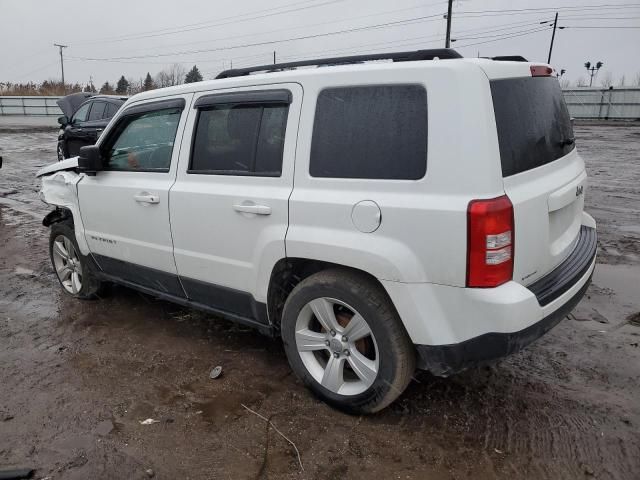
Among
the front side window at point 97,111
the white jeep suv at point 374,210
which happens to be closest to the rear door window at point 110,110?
the front side window at point 97,111

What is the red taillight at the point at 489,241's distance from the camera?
2.35 metres

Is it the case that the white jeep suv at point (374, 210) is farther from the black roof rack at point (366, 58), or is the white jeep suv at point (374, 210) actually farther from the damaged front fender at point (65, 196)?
the damaged front fender at point (65, 196)

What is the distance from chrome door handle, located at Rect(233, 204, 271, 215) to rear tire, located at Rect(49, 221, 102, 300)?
2201mm

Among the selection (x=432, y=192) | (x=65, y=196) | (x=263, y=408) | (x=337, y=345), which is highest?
(x=432, y=192)

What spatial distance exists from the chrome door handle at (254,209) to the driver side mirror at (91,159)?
1.63m

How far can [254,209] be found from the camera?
10.1 feet

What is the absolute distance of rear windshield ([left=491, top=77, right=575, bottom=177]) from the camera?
98.7 inches

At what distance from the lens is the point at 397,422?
2963 mm

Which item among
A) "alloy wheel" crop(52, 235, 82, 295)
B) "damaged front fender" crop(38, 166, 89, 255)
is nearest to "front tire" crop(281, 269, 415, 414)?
"damaged front fender" crop(38, 166, 89, 255)

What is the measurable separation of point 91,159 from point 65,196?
0.77 m

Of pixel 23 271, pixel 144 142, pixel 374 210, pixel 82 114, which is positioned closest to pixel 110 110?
pixel 82 114

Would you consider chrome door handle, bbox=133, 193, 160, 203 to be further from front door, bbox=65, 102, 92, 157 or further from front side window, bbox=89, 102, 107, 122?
front side window, bbox=89, 102, 107, 122

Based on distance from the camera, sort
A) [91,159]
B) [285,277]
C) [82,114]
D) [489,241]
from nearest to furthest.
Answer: [489,241] → [285,277] → [91,159] → [82,114]

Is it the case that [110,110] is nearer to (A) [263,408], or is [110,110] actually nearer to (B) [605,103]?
(A) [263,408]
